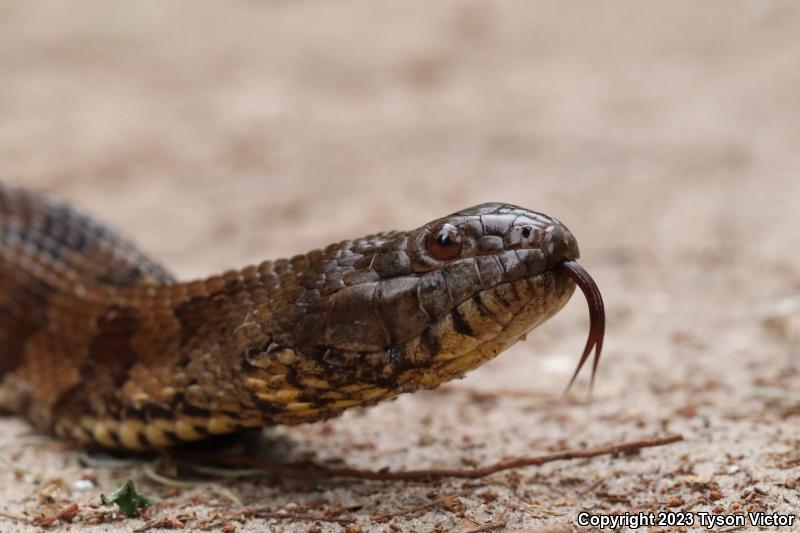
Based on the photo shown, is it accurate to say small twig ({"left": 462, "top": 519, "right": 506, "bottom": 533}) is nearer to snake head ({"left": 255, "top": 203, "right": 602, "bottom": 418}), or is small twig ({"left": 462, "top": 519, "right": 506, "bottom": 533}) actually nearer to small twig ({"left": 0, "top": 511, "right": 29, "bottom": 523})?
snake head ({"left": 255, "top": 203, "right": 602, "bottom": 418})

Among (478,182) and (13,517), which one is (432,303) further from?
(478,182)

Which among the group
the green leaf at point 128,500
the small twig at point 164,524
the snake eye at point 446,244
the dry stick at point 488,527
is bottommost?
the small twig at point 164,524

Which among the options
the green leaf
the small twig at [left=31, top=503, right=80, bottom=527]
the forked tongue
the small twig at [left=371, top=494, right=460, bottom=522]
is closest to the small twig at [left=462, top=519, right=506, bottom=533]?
the small twig at [left=371, top=494, right=460, bottom=522]

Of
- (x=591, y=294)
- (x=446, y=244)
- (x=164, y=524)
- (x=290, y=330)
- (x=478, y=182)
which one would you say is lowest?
(x=164, y=524)

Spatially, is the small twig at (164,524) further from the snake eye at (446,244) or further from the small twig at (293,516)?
the snake eye at (446,244)

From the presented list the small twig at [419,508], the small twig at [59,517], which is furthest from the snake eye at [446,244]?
the small twig at [59,517]

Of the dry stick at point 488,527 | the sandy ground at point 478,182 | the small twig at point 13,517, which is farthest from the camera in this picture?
the sandy ground at point 478,182

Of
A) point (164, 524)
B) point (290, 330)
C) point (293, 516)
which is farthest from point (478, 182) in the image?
point (164, 524)
